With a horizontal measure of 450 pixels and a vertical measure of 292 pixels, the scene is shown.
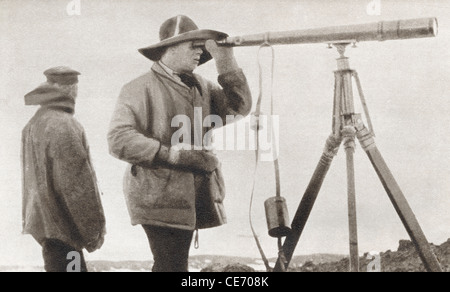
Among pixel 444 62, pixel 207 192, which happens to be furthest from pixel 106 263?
pixel 444 62

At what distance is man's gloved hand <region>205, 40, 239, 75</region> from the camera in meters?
4.36

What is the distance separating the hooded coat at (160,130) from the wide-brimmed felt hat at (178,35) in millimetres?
98

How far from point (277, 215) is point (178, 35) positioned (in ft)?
3.69

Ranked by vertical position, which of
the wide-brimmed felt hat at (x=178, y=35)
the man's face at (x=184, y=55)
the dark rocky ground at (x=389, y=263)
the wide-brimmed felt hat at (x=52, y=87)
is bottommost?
the dark rocky ground at (x=389, y=263)

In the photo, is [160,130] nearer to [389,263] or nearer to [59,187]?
[59,187]

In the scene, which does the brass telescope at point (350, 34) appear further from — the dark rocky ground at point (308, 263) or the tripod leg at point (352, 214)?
the dark rocky ground at point (308, 263)

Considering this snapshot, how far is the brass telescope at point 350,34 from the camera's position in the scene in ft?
13.3

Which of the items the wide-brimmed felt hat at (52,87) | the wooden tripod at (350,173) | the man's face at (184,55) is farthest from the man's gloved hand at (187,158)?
the wide-brimmed felt hat at (52,87)

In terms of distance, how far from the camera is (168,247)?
4.29 meters

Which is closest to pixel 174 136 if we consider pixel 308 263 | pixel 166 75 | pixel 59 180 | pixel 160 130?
pixel 160 130

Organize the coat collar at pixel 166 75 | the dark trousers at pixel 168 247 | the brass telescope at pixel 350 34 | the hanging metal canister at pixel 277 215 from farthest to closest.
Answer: the coat collar at pixel 166 75
the dark trousers at pixel 168 247
the hanging metal canister at pixel 277 215
the brass telescope at pixel 350 34

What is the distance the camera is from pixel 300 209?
4.27 metres

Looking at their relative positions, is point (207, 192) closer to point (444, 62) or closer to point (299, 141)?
point (299, 141)
